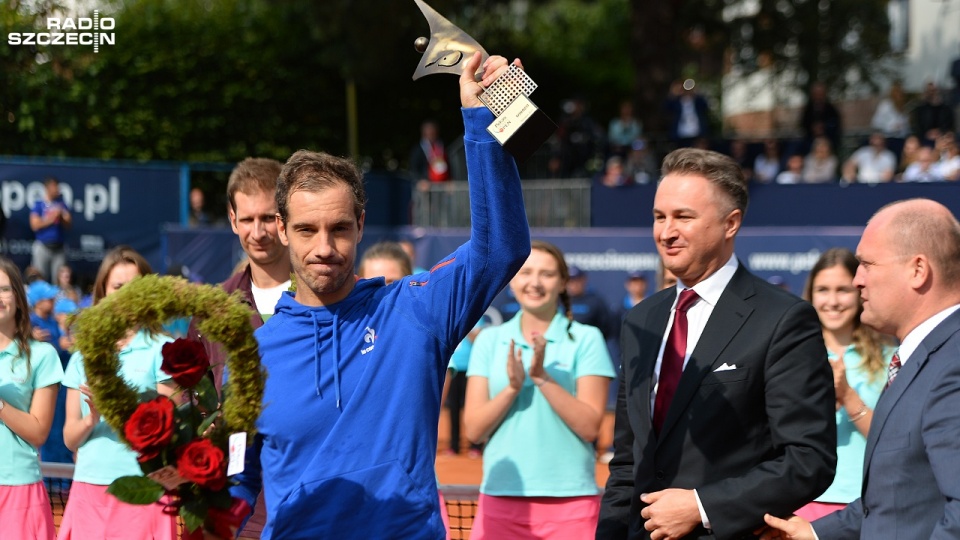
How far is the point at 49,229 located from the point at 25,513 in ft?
31.5

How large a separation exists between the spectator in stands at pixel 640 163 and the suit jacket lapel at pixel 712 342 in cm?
1465

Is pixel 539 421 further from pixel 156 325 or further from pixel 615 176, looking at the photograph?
pixel 615 176

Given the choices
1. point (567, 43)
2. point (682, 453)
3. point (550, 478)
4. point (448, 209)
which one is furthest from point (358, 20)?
point (682, 453)

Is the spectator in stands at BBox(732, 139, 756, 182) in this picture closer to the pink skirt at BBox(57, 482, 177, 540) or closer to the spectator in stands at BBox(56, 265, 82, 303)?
the spectator in stands at BBox(56, 265, 82, 303)

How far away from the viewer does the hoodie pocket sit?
3.20 metres

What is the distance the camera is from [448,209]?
18484 millimetres

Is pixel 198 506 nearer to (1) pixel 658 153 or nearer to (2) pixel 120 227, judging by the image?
(2) pixel 120 227

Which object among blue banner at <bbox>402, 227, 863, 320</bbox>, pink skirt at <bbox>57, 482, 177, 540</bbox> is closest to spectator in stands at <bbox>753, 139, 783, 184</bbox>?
blue banner at <bbox>402, 227, 863, 320</bbox>

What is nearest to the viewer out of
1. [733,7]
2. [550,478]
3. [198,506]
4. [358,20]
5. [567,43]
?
[198,506]

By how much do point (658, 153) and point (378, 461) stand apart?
17401mm

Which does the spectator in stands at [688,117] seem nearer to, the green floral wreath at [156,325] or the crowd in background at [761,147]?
the crowd in background at [761,147]

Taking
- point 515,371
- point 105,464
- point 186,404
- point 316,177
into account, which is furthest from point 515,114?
point 105,464

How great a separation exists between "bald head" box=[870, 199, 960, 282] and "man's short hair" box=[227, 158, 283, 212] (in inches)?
102

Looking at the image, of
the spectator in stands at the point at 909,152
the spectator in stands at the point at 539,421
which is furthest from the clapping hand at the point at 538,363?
the spectator in stands at the point at 909,152
